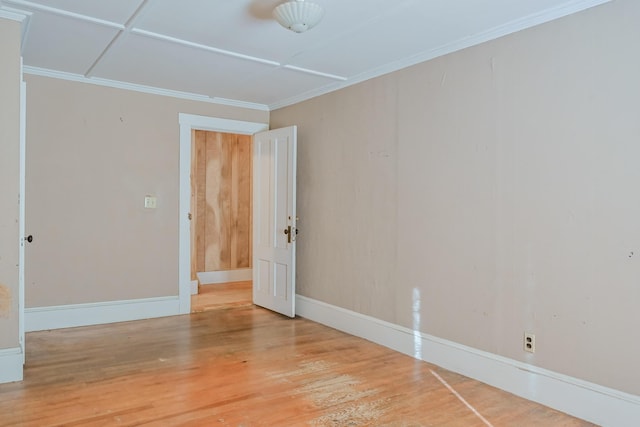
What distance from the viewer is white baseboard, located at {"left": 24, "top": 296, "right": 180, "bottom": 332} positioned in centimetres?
419

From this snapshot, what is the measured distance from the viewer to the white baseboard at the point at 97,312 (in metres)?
4.19

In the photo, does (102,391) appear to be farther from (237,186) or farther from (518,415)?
(237,186)

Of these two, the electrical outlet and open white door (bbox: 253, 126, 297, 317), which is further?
open white door (bbox: 253, 126, 297, 317)

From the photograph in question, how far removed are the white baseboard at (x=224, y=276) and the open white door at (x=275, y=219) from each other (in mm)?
1796

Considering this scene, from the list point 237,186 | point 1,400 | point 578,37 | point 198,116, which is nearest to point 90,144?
point 198,116

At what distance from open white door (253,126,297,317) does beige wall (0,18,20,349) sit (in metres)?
2.41

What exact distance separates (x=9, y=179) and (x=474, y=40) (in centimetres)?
325

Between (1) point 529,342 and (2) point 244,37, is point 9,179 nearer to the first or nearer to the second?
(2) point 244,37

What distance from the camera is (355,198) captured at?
423 centimetres

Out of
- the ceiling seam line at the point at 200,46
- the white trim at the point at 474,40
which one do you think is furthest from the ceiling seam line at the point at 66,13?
the white trim at the point at 474,40

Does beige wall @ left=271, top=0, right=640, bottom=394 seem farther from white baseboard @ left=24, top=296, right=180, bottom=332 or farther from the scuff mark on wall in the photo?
the scuff mark on wall

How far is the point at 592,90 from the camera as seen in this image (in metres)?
2.56

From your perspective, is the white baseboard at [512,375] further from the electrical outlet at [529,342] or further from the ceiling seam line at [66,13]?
the ceiling seam line at [66,13]

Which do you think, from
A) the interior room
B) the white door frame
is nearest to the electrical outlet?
the interior room
